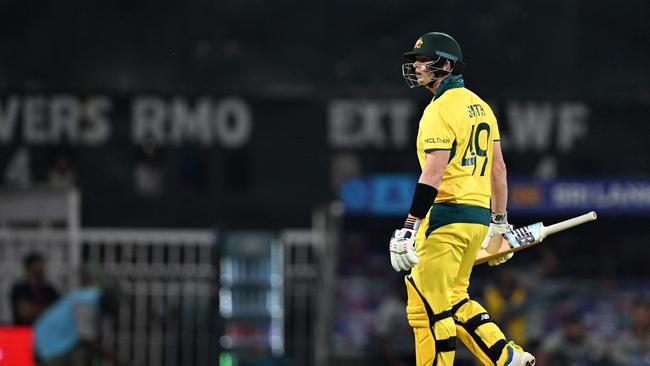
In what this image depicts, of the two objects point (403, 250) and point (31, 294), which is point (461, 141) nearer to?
point (403, 250)

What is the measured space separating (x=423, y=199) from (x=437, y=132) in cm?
44

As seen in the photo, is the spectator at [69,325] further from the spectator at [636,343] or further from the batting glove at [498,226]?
the batting glove at [498,226]

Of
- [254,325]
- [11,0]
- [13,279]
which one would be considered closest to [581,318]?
[254,325]

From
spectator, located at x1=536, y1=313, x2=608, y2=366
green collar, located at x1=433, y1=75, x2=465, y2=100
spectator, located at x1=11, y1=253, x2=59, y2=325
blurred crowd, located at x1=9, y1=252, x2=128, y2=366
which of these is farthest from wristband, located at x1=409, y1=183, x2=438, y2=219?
spectator, located at x1=11, y1=253, x2=59, y2=325

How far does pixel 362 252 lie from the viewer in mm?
20266

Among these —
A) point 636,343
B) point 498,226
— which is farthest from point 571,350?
point 498,226

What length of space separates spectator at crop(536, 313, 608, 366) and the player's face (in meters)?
7.15

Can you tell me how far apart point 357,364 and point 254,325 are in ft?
3.95

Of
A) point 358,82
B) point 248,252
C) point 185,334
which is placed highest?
point 358,82

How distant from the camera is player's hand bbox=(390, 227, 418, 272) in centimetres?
1112

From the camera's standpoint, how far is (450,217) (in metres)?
11.6

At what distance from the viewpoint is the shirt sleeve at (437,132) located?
37.0 feet

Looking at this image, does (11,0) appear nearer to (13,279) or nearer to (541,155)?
(13,279)

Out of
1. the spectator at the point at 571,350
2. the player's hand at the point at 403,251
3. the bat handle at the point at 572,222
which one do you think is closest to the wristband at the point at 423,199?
the player's hand at the point at 403,251
